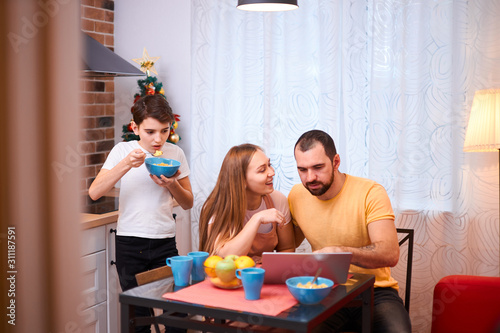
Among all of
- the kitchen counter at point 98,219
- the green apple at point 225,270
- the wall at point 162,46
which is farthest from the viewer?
the wall at point 162,46

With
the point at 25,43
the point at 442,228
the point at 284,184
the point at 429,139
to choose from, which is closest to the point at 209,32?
the point at 284,184

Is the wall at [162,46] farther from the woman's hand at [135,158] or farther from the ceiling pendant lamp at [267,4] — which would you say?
the ceiling pendant lamp at [267,4]

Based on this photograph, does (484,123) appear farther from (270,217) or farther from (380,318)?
(270,217)

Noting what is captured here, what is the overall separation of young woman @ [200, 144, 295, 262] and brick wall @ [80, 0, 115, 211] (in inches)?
56.0


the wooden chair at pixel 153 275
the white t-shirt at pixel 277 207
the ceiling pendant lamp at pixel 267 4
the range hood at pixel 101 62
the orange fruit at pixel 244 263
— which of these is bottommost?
the wooden chair at pixel 153 275

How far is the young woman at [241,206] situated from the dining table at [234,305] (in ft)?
1.16

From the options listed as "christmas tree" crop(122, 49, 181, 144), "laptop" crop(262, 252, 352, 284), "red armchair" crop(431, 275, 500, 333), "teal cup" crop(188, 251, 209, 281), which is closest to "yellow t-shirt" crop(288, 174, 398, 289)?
"red armchair" crop(431, 275, 500, 333)

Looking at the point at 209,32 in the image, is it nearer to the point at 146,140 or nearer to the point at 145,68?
the point at 145,68

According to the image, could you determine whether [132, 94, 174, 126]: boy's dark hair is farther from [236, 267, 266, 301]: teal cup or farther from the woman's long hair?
[236, 267, 266, 301]: teal cup

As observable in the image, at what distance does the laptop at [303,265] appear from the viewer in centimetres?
161

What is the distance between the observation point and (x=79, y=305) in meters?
0.39

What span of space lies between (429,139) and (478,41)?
0.55 metres

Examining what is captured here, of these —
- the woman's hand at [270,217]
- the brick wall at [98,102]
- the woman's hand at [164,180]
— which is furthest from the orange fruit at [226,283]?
the brick wall at [98,102]

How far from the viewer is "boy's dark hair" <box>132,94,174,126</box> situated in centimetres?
231
